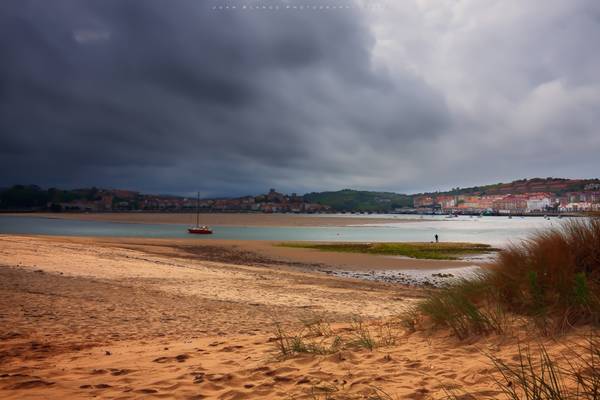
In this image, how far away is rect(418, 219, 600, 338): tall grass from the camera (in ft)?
16.4

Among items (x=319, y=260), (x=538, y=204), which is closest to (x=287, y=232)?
(x=319, y=260)

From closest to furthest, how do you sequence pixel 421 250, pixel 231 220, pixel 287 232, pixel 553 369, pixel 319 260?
1. pixel 553 369
2. pixel 319 260
3. pixel 421 250
4. pixel 287 232
5. pixel 231 220

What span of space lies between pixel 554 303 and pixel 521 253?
1857 millimetres

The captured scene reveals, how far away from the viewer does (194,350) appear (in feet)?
20.1

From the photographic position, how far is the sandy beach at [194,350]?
4262 millimetres

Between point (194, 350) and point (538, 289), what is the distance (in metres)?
5.22

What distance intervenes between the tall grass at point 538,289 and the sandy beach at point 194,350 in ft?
1.38

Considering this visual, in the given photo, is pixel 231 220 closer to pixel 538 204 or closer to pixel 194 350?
pixel 194 350

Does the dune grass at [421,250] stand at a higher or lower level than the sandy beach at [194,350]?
lower

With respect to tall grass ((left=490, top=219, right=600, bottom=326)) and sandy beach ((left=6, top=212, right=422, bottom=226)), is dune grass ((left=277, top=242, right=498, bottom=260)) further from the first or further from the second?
sandy beach ((left=6, top=212, right=422, bottom=226))

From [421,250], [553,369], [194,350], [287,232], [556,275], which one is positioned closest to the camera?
[553,369]

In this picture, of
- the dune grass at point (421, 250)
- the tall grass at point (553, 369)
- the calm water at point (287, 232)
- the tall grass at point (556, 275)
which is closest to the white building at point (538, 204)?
the calm water at point (287, 232)

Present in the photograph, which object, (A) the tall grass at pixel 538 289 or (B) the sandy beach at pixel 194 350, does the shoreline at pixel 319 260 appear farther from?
(A) the tall grass at pixel 538 289

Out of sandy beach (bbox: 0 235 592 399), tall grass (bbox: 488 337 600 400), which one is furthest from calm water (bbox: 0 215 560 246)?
tall grass (bbox: 488 337 600 400)
